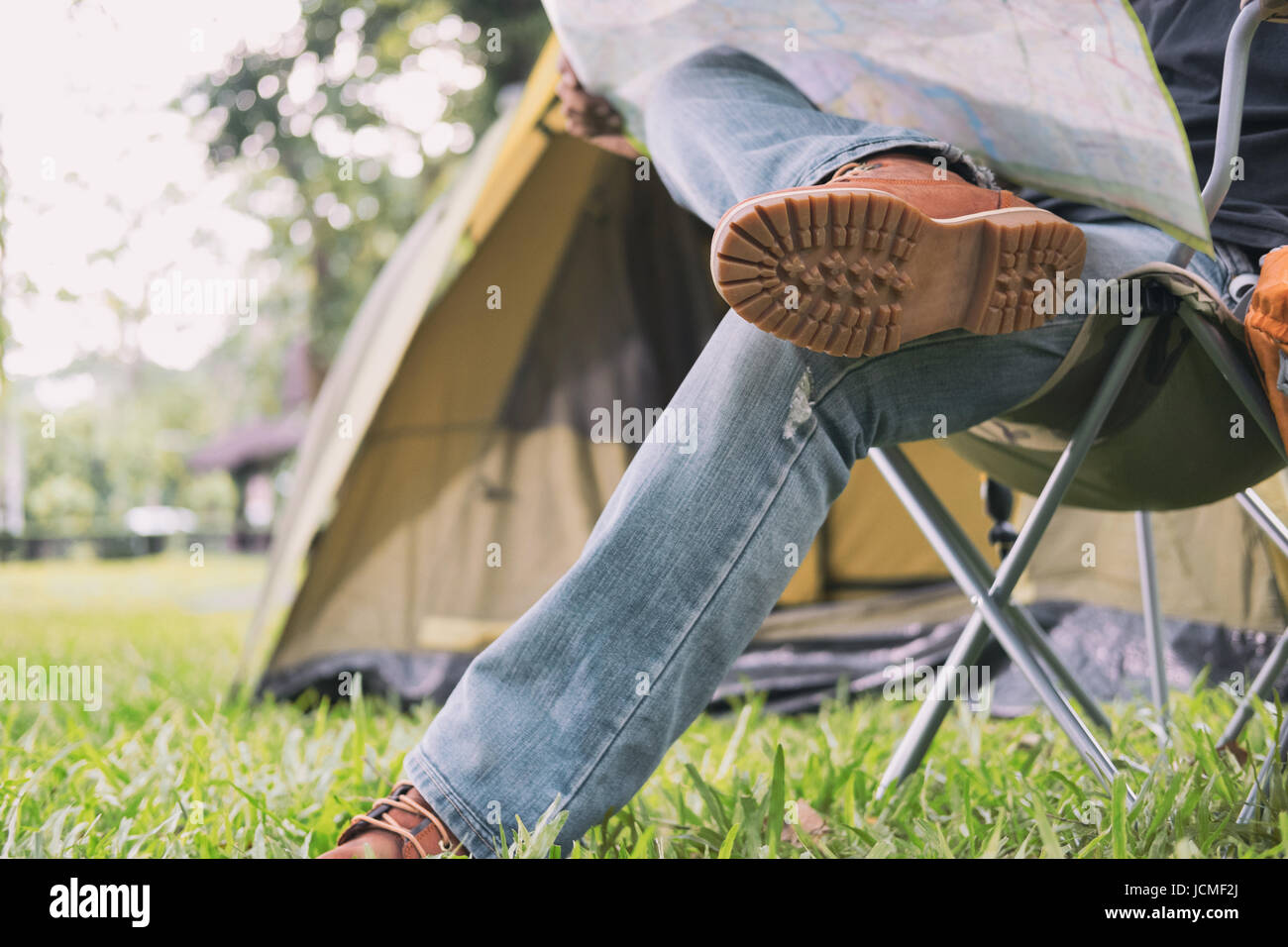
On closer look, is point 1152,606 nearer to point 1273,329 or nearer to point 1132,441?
point 1132,441

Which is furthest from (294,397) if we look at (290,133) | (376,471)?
(376,471)

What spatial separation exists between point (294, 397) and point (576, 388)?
12.8 m

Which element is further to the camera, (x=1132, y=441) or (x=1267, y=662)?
(x=1267, y=662)

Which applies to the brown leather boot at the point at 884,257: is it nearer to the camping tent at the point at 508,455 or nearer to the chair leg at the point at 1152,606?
Answer: the chair leg at the point at 1152,606

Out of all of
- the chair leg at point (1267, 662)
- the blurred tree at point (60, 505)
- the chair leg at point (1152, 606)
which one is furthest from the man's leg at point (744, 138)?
the blurred tree at point (60, 505)

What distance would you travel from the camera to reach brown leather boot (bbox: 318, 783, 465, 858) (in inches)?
30.8

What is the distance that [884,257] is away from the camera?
0.75m

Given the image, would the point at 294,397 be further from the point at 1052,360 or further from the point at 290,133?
the point at 1052,360

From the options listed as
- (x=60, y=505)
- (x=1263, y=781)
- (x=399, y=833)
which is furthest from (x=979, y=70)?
(x=60, y=505)

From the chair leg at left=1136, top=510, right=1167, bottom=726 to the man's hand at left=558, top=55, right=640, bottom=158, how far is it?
0.90 m

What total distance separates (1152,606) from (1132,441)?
0.54 metres

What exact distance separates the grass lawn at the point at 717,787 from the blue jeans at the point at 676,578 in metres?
0.06

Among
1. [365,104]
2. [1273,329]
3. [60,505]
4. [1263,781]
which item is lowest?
[60,505]

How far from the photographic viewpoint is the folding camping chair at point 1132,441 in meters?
0.95
